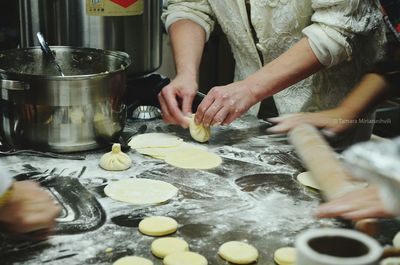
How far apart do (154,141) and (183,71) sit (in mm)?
467

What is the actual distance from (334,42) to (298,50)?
15 centimetres

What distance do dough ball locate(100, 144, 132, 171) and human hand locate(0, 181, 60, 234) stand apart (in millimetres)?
505

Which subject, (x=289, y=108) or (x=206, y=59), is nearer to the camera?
(x=289, y=108)

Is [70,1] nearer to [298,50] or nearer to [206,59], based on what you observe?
[298,50]

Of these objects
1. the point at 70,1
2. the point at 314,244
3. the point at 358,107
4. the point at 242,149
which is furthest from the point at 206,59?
the point at 314,244

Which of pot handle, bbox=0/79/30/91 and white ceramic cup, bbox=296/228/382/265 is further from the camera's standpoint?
pot handle, bbox=0/79/30/91

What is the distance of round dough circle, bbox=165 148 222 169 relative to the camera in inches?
80.8

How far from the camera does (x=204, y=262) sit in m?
1.40

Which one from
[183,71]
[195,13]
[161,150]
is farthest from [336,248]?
[195,13]

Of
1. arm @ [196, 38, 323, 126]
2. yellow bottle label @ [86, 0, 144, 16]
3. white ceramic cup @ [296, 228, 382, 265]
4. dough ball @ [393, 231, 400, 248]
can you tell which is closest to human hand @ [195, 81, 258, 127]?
arm @ [196, 38, 323, 126]

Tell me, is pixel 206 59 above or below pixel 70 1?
below

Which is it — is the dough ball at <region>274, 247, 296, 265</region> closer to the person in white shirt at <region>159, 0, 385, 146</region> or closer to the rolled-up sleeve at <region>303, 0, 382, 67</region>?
the person in white shirt at <region>159, 0, 385, 146</region>

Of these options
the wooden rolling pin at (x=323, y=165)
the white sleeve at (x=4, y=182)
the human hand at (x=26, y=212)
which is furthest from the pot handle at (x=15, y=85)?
the wooden rolling pin at (x=323, y=165)

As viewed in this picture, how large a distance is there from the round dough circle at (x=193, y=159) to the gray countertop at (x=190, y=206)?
0.03 metres
